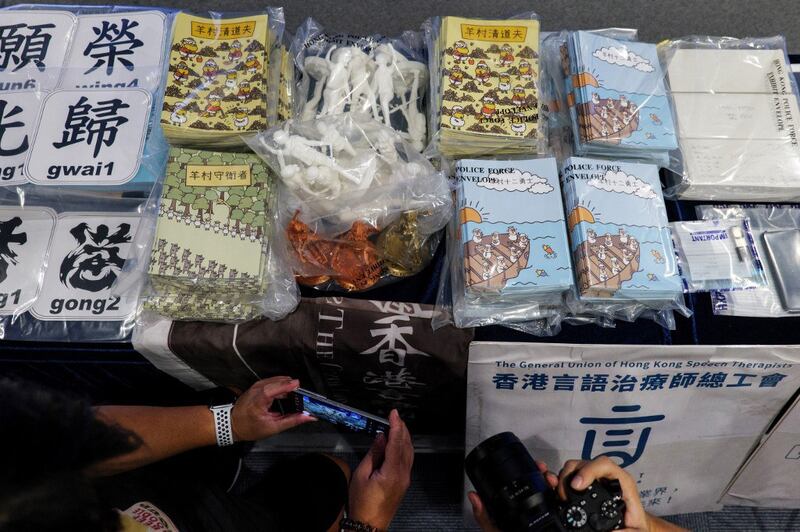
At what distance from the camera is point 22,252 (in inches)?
37.1

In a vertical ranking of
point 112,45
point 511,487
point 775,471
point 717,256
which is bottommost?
point 775,471

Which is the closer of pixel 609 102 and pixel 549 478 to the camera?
pixel 549 478

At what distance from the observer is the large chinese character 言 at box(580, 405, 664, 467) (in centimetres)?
97

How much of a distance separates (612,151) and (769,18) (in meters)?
0.97

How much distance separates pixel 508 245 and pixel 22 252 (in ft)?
2.79

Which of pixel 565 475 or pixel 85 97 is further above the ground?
pixel 85 97

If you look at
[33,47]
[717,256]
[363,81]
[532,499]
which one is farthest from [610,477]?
[33,47]

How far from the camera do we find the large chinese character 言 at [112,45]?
3.43 ft

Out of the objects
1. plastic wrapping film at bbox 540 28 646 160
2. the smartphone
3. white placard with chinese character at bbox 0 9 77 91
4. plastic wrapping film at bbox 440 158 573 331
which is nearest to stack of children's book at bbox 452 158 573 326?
plastic wrapping film at bbox 440 158 573 331

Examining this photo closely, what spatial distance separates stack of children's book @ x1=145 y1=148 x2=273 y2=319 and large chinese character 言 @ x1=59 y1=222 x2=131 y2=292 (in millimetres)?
116

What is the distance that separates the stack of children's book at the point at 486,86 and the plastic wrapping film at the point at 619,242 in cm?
12

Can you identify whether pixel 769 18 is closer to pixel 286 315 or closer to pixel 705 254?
pixel 705 254

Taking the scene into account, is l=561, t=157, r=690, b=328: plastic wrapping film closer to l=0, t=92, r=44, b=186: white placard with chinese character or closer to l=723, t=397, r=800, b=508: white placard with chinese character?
l=723, t=397, r=800, b=508: white placard with chinese character

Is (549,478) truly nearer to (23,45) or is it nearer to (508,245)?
(508,245)
